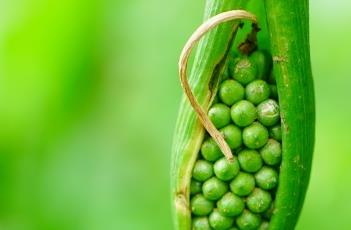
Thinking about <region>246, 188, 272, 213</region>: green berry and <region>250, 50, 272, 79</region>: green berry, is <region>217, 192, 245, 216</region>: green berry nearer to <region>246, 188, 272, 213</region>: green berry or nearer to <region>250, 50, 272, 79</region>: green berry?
<region>246, 188, 272, 213</region>: green berry

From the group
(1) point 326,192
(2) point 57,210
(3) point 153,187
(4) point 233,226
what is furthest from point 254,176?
(2) point 57,210

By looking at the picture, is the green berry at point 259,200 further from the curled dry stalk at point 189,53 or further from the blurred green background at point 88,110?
the blurred green background at point 88,110

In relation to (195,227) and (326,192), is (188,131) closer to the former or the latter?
(195,227)

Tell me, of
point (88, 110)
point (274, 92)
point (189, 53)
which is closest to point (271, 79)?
point (274, 92)

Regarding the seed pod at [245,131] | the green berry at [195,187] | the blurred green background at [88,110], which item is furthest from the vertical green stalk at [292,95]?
the blurred green background at [88,110]

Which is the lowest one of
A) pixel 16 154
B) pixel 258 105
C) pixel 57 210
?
pixel 57 210

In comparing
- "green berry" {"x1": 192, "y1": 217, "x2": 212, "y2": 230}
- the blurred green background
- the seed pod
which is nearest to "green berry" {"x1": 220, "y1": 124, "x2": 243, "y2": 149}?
the seed pod

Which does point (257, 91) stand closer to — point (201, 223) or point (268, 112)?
point (268, 112)
